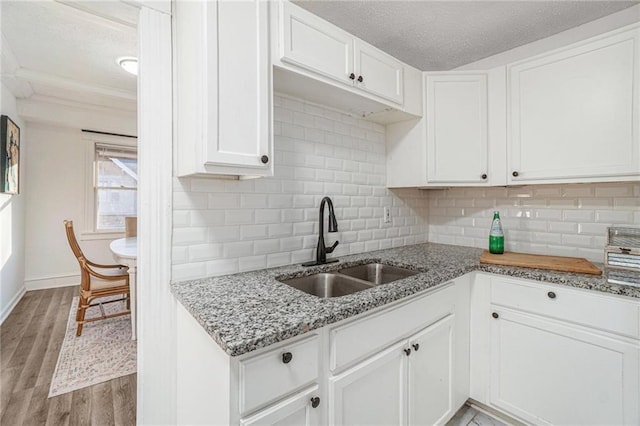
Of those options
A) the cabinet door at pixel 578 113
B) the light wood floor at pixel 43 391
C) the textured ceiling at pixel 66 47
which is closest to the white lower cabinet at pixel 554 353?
the cabinet door at pixel 578 113

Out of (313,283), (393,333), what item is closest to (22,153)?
(313,283)

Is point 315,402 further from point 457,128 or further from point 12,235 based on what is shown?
point 12,235

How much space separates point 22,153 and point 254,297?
448cm

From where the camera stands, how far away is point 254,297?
3.57 feet

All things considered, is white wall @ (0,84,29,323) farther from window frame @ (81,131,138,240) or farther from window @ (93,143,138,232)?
window @ (93,143,138,232)

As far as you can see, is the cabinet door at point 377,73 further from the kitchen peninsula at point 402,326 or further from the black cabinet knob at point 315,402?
the black cabinet knob at point 315,402

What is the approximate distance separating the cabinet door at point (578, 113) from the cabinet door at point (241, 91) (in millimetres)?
1557

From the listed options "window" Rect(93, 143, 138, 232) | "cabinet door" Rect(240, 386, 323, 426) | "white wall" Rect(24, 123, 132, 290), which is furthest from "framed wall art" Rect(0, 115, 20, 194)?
"cabinet door" Rect(240, 386, 323, 426)

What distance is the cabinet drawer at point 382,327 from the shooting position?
102 centimetres

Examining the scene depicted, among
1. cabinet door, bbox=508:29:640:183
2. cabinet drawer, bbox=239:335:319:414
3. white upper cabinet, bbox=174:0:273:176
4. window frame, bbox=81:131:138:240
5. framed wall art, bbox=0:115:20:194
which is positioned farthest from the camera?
window frame, bbox=81:131:138:240

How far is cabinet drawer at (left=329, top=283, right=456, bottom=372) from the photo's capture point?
1017 mm

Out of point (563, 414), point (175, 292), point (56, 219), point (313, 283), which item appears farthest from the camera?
point (56, 219)

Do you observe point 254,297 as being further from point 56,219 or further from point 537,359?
point 56,219

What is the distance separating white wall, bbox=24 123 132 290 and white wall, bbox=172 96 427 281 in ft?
13.5
